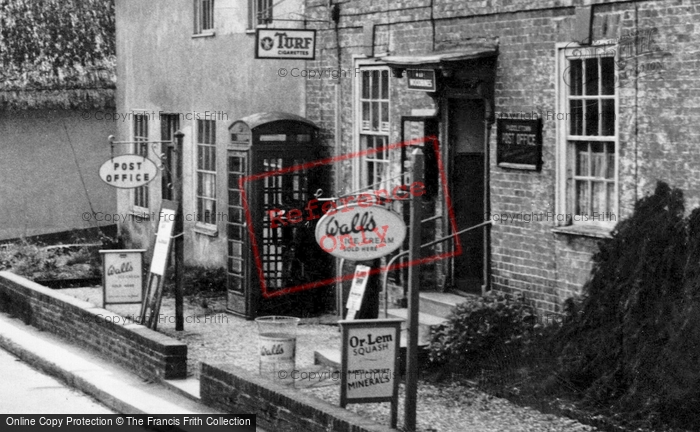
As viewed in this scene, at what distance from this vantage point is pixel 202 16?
68.3 ft

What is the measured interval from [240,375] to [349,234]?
81.7 inches

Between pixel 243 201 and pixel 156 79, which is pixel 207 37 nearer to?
pixel 156 79

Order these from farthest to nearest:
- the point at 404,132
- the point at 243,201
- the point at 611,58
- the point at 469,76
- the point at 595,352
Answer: the point at 243,201 → the point at 404,132 → the point at 469,76 → the point at 611,58 → the point at 595,352

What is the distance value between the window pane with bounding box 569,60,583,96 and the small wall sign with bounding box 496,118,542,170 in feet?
1.72

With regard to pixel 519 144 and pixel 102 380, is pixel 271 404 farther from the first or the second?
pixel 519 144

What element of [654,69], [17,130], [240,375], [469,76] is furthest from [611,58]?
[17,130]

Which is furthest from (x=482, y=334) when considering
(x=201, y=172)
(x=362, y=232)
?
(x=201, y=172)

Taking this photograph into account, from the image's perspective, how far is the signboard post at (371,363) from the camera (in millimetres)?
9852

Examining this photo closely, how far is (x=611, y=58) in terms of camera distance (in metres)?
12.2

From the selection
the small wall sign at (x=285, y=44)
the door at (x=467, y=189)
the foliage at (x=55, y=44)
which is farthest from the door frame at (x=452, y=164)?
the foliage at (x=55, y=44)

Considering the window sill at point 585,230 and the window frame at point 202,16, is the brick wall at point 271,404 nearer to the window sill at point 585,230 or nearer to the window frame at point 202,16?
the window sill at point 585,230

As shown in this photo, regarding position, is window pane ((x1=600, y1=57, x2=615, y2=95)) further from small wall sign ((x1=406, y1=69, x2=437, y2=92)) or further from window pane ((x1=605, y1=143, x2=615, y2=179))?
small wall sign ((x1=406, y1=69, x2=437, y2=92))

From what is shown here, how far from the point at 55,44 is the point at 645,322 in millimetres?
21061

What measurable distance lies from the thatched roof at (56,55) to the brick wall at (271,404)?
16.8 m
